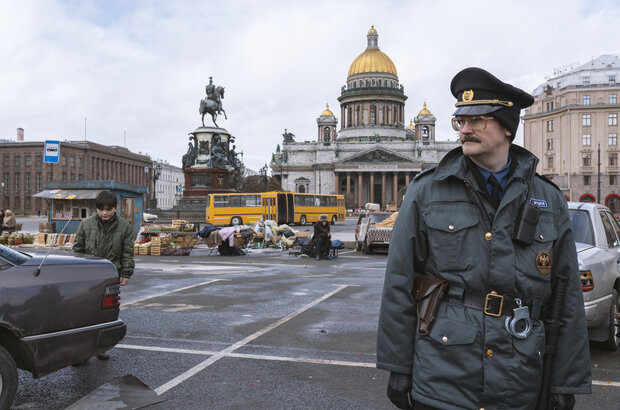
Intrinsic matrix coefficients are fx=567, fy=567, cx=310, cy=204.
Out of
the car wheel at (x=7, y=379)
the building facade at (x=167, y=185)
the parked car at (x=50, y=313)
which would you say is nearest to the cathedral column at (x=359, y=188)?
the building facade at (x=167, y=185)

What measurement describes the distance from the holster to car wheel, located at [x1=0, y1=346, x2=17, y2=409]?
3.23 meters

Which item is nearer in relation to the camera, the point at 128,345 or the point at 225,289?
the point at 128,345

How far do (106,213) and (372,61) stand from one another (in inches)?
4378

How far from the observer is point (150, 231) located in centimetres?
2208

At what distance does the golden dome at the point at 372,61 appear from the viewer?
113 meters

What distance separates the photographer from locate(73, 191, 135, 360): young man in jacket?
257 inches

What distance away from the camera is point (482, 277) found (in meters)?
2.50

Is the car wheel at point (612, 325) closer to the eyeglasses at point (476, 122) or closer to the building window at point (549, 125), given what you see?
the eyeglasses at point (476, 122)

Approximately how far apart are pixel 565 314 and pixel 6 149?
112110mm

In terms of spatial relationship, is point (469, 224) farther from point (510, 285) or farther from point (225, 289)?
point (225, 289)

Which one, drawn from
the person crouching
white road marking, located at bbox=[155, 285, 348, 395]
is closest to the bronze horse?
the person crouching

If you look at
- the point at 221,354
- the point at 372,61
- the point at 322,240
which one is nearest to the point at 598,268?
the point at 221,354

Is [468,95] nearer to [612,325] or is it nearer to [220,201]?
[612,325]

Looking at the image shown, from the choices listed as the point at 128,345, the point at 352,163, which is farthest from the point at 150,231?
the point at 352,163
